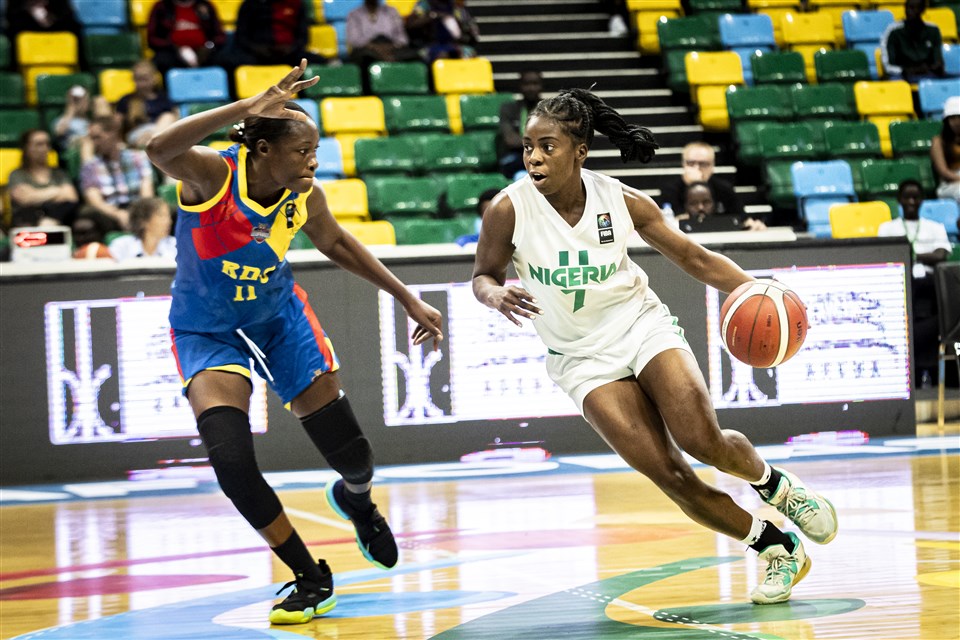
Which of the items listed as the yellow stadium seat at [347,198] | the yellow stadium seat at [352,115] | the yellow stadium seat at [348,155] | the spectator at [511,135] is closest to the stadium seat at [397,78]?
the yellow stadium seat at [352,115]

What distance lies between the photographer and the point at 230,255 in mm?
4387

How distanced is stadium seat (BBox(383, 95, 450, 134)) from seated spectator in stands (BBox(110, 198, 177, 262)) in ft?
10.1

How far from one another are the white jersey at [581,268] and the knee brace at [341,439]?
774 mm

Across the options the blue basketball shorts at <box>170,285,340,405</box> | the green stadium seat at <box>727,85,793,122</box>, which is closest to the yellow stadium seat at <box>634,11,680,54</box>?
the green stadium seat at <box>727,85,793,122</box>

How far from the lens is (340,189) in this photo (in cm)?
1055

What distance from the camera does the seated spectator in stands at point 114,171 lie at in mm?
10289

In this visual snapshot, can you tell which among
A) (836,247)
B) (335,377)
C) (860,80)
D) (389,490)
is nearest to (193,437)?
(389,490)

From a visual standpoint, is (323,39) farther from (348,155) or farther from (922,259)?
(922,259)

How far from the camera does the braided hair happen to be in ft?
14.9

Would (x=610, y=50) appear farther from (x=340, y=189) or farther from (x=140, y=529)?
(x=140, y=529)

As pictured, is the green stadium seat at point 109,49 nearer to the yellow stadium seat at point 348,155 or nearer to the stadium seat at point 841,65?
the yellow stadium seat at point 348,155

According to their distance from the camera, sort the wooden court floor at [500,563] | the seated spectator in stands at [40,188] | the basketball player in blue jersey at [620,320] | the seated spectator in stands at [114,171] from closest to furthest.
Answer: the wooden court floor at [500,563], the basketball player in blue jersey at [620,320], the seated spectator in stands at [40,188], the seated spectator in stands at [114,171]

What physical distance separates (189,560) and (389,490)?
198 centimetres

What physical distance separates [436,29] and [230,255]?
8.56 m
